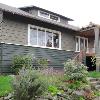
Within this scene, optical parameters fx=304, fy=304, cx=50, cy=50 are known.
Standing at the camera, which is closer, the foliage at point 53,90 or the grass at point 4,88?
the grass at point 4,88

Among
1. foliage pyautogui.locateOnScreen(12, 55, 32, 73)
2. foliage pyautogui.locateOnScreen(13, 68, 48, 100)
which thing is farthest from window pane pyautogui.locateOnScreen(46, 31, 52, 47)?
foliage pyautogui.locateOnScreen(13, 68, 48, 100)

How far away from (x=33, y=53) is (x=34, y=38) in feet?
4.22

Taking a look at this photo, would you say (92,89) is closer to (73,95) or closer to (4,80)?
(73,95)

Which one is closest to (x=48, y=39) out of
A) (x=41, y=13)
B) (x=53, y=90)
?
(x=41, y=13)

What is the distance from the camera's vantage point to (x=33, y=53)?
2030 cm

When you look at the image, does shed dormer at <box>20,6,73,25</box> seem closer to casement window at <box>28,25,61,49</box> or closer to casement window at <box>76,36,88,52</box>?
casement window at <box>28,25,61,49</box>

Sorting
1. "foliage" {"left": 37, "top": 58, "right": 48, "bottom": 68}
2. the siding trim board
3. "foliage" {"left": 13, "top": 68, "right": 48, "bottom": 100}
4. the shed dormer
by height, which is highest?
the shed dormer

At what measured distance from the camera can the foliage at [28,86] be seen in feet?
31.6

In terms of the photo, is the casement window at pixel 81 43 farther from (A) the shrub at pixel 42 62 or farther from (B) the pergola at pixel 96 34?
(A) the shrub at pixel 42 62

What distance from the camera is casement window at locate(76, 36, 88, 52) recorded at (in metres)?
27.6

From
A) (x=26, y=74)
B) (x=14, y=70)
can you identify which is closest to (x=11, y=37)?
(x=14, y=70)

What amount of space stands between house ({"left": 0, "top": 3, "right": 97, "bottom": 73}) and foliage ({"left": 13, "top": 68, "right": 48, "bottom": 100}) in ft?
25.5

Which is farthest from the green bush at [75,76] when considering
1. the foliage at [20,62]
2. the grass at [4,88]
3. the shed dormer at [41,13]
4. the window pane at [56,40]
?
the shed dormer at [41,13]

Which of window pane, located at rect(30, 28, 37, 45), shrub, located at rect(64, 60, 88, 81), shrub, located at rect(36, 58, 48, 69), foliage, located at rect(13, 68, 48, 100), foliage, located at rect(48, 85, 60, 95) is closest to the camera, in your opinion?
foliage, located at rect(13, 68, 48, 100)
